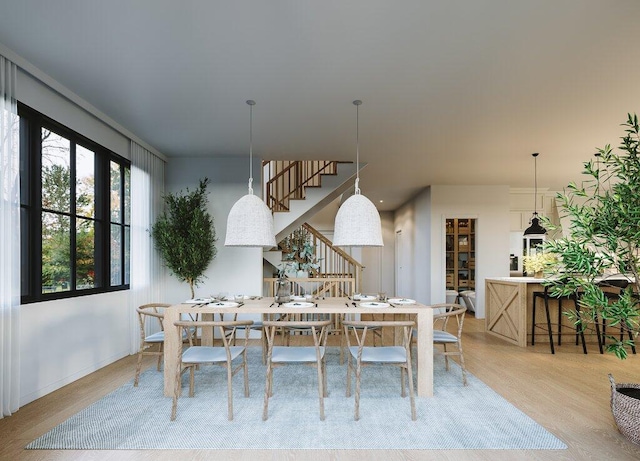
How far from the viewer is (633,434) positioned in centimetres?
259

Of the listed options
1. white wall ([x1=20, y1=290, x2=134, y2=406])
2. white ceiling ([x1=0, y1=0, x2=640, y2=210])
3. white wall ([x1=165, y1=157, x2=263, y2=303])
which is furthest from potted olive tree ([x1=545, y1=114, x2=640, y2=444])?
white wall ([x1=165, y1=157, x2=263, y2=303])

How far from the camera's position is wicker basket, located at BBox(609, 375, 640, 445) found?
257 cm

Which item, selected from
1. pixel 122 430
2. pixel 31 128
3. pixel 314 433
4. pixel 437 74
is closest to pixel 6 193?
pixel 31 128

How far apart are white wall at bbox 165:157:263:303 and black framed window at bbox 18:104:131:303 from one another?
1073mm

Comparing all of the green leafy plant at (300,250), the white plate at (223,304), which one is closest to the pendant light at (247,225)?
the white plate at (223,304)

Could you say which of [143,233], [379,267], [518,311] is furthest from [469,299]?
[143,233]

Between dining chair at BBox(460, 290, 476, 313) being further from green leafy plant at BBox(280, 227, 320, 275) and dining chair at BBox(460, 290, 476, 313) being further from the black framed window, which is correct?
the black framed window

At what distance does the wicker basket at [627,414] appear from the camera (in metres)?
2.57

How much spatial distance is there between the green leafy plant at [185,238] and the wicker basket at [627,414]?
4606 millimetres

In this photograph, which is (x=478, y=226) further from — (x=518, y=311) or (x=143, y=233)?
(x=143, y=233)

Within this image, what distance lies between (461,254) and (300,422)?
7668 mm

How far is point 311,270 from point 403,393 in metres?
3.79

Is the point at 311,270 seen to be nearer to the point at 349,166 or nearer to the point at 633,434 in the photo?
the point at 349,166

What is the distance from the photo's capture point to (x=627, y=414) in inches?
103
